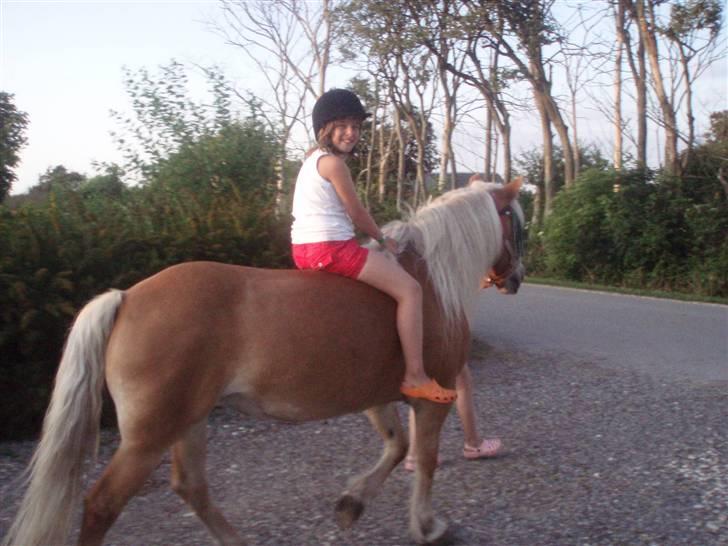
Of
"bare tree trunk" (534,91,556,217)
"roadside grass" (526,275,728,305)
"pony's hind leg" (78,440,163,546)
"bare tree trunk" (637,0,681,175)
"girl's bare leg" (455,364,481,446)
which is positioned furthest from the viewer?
"bare tree trunk" (534,91,556,217)

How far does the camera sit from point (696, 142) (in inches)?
877

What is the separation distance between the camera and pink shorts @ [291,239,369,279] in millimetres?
4105

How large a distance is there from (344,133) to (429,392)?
1452 millimetres

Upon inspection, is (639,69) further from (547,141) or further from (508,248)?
(508,248)

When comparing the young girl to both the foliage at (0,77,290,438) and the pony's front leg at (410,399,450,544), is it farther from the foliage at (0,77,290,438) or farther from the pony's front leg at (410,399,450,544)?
the foliage at (0,77,290,438)

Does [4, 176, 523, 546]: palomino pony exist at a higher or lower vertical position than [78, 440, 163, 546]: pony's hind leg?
higher

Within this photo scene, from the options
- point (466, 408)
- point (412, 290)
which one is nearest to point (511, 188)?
point (412, 290)

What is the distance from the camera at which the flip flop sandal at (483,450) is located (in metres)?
5.70

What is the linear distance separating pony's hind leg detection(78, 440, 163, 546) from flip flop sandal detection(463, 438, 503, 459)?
2.88 metres

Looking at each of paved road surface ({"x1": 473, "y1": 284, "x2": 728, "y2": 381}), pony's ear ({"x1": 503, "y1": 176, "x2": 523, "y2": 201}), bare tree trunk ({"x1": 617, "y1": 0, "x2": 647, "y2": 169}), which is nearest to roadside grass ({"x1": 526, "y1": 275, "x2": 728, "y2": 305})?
paved road surface ({"x1": 473, "y1": 284, "x2": 728, "y2": 381})

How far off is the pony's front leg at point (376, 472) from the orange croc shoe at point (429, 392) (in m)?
0.47

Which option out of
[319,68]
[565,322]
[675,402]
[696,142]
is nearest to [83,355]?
[675,402]

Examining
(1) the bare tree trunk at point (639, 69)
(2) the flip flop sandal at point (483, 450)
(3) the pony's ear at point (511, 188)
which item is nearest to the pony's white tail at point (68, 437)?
(3) the pony's ear at point (511, 188)

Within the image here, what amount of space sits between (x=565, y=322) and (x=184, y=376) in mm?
10673
